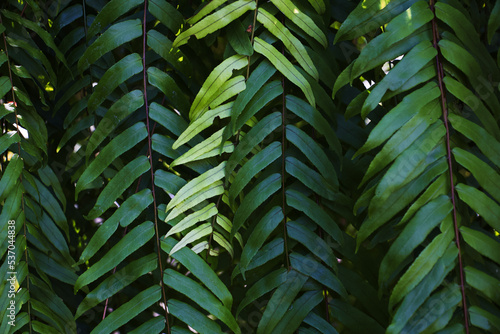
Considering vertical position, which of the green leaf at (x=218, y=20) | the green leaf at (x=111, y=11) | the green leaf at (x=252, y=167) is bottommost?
the green leaf at (x=252, y=167)

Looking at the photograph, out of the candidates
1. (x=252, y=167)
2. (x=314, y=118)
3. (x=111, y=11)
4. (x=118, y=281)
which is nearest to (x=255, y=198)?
(x=252, y=167)

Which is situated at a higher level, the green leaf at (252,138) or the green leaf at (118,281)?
the green leaf at (252,138)

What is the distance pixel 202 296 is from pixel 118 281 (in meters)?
0.14

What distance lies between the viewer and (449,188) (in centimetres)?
61

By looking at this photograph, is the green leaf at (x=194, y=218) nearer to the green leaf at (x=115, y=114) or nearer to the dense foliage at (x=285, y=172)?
the dense foliage at (x=285, y=172)

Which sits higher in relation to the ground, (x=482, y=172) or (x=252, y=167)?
(x=252, y=167)

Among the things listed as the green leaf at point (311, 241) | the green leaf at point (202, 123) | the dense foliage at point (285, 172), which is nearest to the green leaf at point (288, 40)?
the dense foliage at point (285, 172)

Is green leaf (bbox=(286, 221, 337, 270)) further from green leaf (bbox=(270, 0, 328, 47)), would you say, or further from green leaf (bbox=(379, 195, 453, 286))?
green leaf (bbox=(270, 0, 328, 47))

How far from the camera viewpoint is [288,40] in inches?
27.1

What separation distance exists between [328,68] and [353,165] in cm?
16

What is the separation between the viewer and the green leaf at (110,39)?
28.9 inches

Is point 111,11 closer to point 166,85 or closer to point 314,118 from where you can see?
point 166,85

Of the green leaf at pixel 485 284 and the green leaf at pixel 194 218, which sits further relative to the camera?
the green leaf at pixel 194 218

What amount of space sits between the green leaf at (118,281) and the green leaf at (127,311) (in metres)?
0.03
